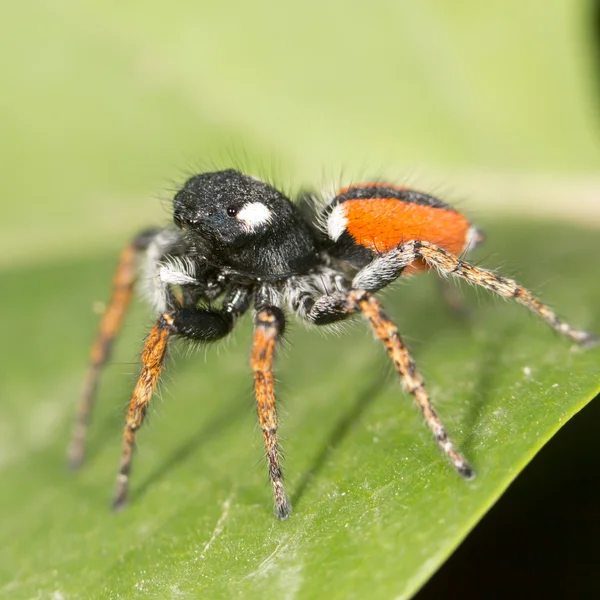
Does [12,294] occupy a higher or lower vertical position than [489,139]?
lower

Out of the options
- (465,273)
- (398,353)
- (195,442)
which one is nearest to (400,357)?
(398,353)

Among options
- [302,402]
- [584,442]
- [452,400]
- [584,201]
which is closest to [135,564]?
[302,402]

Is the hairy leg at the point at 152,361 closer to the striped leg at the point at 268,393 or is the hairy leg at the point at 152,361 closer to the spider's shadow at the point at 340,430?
the striped leg at the point at 268,393

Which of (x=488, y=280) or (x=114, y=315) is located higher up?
(x=488, y=280)

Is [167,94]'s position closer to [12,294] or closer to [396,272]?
[12,294]

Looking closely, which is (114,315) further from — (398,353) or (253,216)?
(398,353)

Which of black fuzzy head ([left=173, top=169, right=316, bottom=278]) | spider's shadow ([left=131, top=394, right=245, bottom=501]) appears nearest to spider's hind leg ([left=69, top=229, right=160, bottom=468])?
black fuzzy head ([left=173, top=169, right=316, bottom=278])
